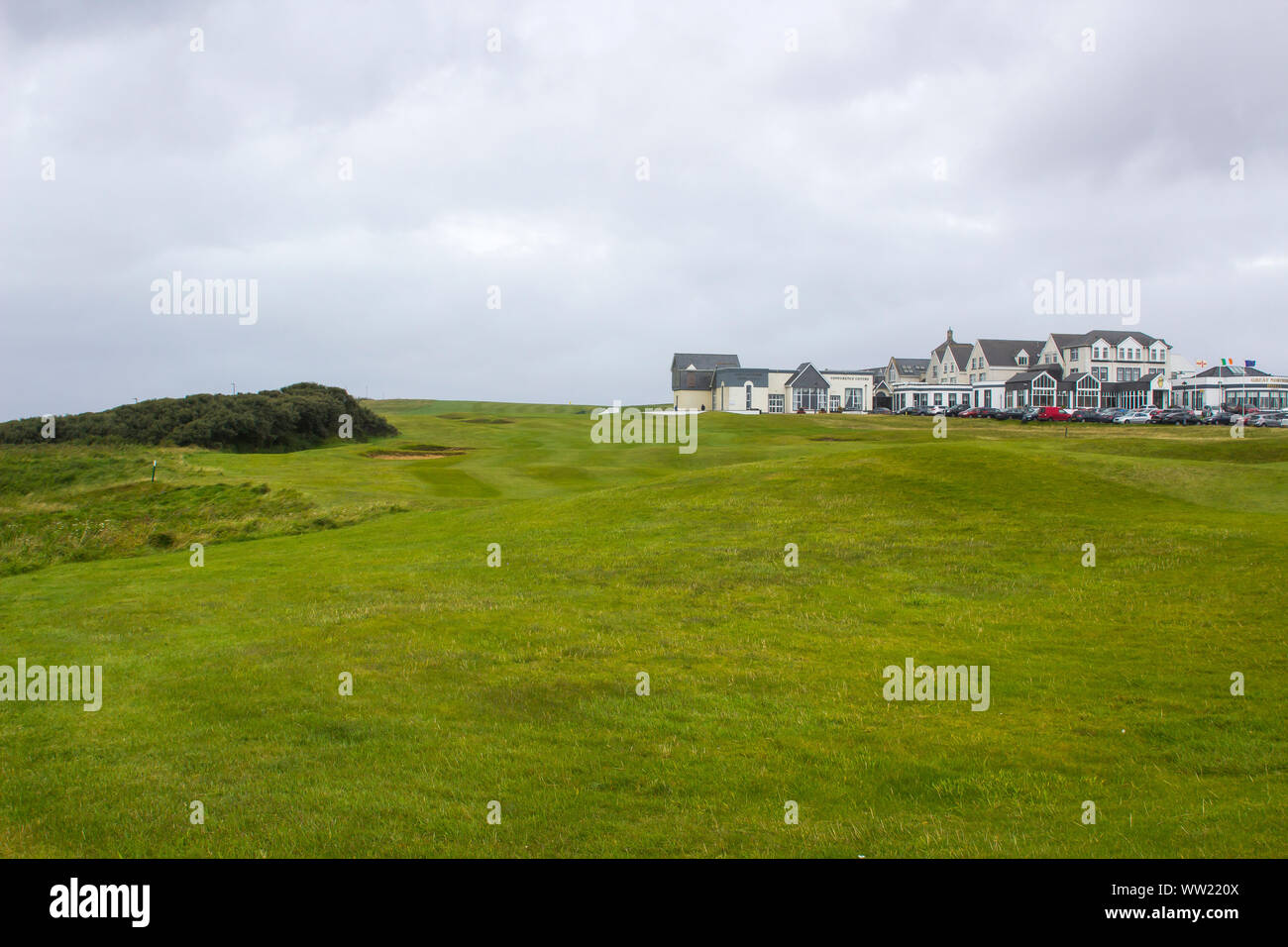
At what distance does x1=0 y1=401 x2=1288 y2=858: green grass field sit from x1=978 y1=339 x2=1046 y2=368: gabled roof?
115044mm

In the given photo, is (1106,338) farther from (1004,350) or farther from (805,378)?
(805,378)

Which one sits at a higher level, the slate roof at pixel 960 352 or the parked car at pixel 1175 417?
the slate roof at pixel 960 352

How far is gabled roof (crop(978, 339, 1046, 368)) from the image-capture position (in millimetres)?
142125

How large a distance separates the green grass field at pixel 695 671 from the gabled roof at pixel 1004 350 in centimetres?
11504

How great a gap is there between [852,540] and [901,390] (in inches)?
4839

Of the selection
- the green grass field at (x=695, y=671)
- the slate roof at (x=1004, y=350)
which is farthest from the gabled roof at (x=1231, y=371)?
the green grass field at (x=695, y=671)

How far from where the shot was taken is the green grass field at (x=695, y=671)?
30.8 feet

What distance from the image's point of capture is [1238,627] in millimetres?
16609

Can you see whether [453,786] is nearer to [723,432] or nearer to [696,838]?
[696,838]

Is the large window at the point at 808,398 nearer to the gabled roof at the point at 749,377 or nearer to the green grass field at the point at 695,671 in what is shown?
the gabled roof at the point at 749,377

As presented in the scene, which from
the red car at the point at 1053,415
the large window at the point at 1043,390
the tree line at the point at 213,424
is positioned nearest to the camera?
the tree line at the point at 213,424

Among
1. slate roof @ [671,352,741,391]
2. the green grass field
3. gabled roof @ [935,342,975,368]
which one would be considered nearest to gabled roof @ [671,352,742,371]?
slate roof @ [671,352,741,391]
